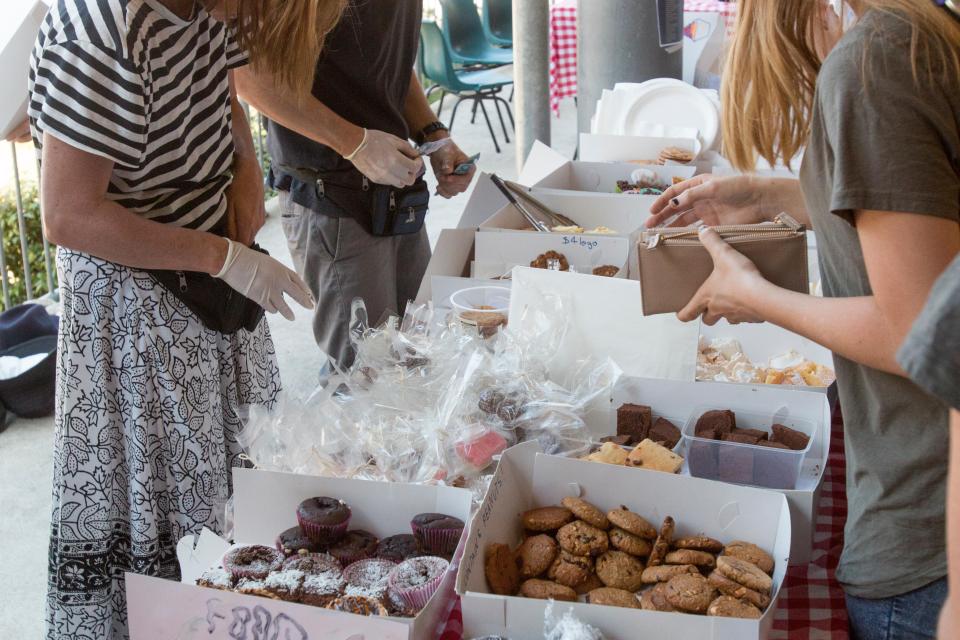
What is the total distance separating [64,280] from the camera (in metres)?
1.85

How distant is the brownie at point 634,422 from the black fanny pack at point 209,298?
846 millimetres

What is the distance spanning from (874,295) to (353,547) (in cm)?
86

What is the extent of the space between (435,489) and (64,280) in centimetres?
91

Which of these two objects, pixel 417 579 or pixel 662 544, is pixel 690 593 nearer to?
pixel 662 544

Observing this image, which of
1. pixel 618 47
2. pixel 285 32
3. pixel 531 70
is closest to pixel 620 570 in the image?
pixel 285 32

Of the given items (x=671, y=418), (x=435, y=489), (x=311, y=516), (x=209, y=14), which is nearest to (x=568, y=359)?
(x=671, y=418)

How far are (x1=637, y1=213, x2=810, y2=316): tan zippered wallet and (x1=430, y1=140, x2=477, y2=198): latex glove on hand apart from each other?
1.46 metres

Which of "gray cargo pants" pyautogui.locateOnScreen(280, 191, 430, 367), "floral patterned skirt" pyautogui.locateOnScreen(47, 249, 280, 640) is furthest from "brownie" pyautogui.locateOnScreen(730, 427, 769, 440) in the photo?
"gray cargo pants" pyautogui.locateOnScreen(280, 191, 430, 367)

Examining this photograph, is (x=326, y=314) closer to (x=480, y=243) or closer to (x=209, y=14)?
(x=480, y=243)

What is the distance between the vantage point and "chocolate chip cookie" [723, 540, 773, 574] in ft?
4.39

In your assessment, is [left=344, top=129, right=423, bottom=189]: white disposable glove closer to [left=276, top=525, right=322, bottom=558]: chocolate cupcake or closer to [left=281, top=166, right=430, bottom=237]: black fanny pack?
[left=281, top=166, right=430, bottom=237]: black fanny pack

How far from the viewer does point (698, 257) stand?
4.77 ft

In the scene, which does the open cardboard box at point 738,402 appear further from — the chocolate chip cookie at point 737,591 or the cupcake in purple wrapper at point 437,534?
the cupcake in purple wrapper at point 437,534

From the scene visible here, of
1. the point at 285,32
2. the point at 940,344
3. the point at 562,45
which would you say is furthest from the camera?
the point at 562,45
